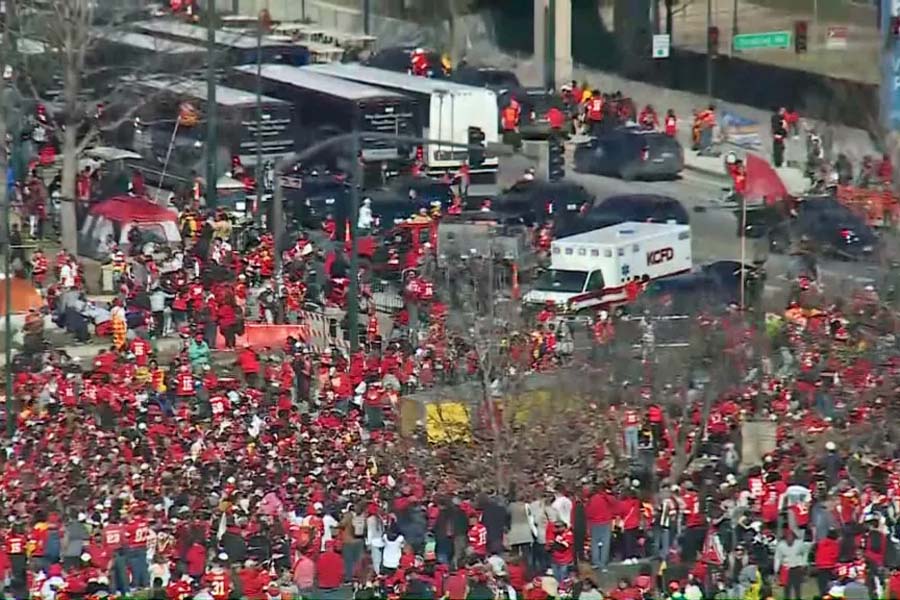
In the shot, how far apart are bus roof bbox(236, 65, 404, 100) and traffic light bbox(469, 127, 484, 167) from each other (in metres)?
1.33

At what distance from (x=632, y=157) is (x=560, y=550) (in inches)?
861

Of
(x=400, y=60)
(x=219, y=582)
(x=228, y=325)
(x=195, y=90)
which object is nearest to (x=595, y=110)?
(x=400, y=60)

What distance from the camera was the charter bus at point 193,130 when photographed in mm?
47562

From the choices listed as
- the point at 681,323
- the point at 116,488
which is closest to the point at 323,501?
the point at 116,488

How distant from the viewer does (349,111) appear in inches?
1891

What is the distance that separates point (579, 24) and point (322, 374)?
25.4 m

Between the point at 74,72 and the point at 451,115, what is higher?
the point at 74,72

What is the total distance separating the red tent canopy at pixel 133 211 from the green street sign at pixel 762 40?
635 inches

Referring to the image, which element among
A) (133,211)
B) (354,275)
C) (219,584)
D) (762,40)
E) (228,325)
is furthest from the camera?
(762,40)

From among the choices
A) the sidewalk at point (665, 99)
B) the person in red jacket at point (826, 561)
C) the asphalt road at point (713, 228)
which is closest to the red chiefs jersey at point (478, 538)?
the person in red jacket at point (826, 561)

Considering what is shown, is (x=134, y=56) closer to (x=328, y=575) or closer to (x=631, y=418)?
(x=631, y=418)

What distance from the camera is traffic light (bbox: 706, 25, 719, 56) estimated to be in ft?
183

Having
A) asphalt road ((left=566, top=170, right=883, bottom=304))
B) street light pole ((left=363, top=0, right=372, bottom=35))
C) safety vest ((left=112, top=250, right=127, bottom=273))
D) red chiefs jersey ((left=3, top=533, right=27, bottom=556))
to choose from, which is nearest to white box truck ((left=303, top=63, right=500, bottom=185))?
asphalt road ((left=566, top=170, right=883, bottom=304))

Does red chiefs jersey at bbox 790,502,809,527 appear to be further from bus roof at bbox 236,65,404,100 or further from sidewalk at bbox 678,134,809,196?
bus roof at bbox 236,65,404,100
